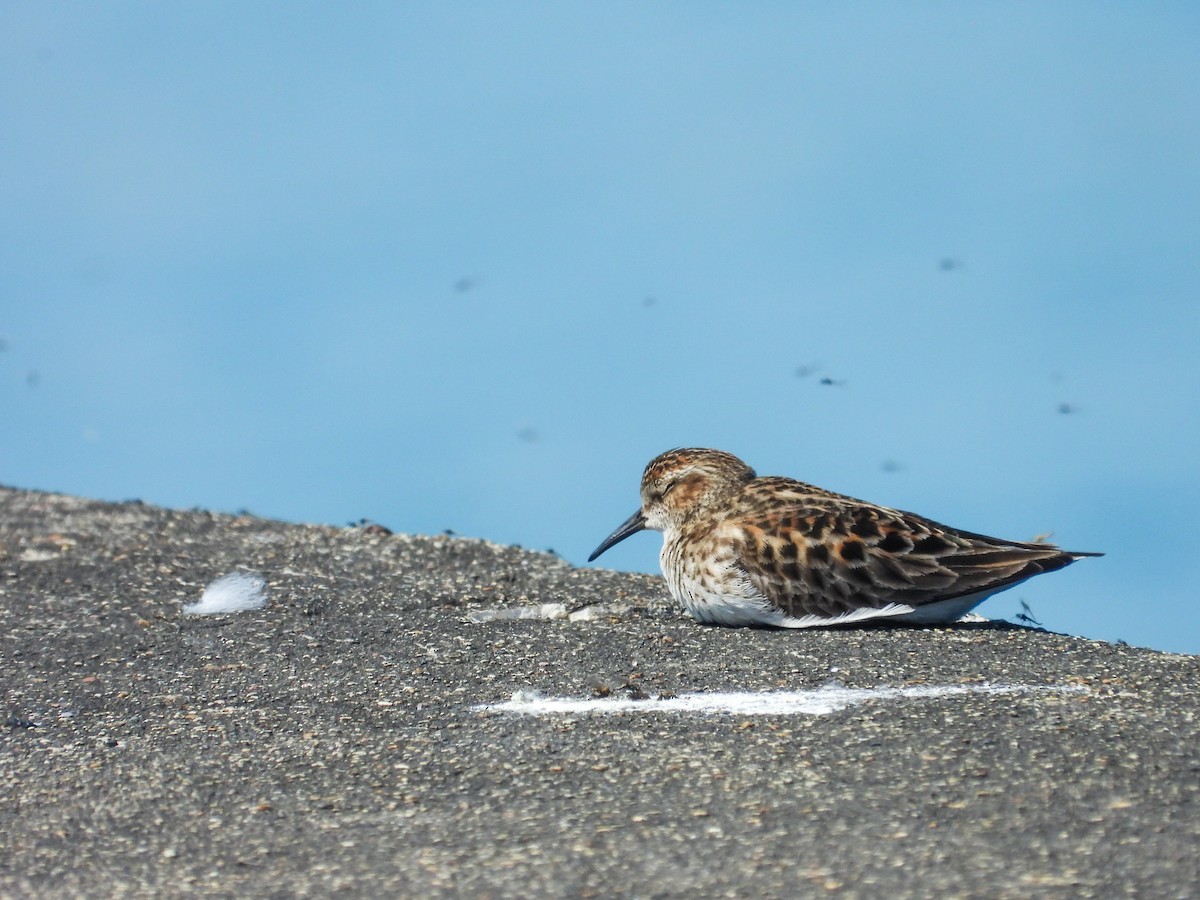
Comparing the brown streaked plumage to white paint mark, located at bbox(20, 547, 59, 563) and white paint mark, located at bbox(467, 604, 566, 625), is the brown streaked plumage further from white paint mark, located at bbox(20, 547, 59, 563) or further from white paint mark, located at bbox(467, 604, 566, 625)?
white paint mark, located at bbox(20, 547, 59, 563)

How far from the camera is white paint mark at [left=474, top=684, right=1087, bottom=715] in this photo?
6980 mm

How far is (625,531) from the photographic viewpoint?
11016 millimetres

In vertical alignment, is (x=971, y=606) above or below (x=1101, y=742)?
above

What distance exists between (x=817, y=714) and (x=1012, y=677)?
133 cm

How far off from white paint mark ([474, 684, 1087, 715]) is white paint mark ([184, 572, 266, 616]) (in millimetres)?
3862

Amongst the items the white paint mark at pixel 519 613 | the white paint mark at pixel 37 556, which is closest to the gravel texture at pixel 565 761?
the white paint mark at pixel 519 613

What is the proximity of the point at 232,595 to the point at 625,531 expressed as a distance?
310 cm

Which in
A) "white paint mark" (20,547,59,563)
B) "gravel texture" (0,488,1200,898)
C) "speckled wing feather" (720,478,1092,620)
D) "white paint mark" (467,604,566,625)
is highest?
"white paint mark" (20,547,59,563)

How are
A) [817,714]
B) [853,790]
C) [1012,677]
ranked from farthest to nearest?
1. [1012,677]
2. [817,714]
3. [853,790]

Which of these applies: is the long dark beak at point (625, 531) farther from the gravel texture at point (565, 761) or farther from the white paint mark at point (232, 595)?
the white paint mark at point (232, 595)

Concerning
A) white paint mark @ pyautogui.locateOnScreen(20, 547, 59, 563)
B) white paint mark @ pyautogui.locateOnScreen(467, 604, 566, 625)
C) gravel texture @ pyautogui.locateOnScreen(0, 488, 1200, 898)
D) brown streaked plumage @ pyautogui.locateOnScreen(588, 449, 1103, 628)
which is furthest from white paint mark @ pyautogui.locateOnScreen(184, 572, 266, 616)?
brown streaked plumage @ pyautogui.locateOnScreen(588, 449, 1103, 628)

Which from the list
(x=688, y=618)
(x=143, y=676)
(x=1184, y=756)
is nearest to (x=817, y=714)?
(x=1184, y=756)

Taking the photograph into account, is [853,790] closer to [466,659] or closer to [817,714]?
[817,714]

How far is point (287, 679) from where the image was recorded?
839cm
